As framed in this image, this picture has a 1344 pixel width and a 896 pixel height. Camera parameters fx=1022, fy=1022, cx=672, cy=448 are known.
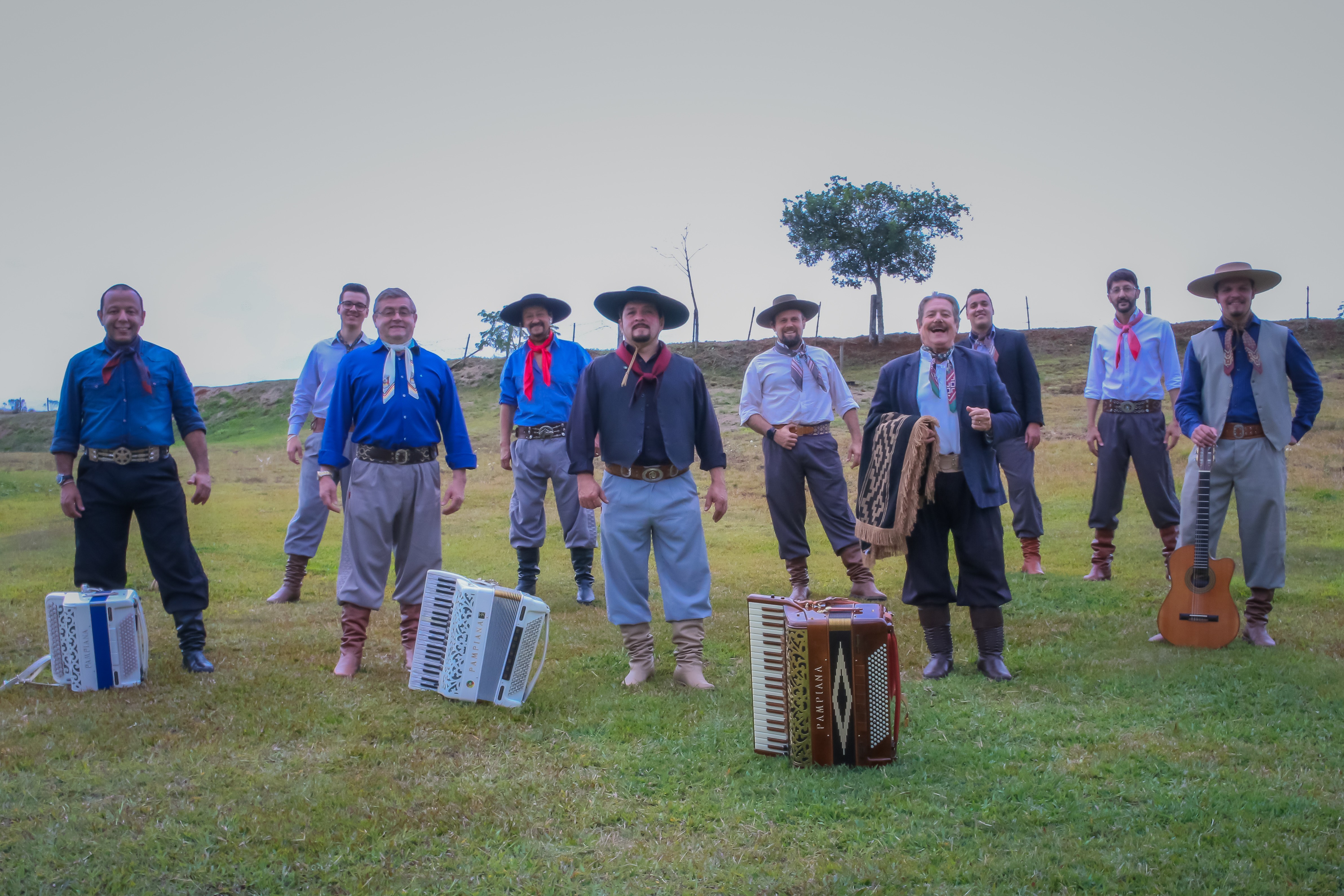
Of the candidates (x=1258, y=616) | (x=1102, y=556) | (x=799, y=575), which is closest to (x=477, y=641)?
(x=799, y=575)

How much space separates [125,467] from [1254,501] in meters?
6.84

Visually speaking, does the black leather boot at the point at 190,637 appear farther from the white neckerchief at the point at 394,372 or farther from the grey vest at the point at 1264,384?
the grey vest at the point at 1264,384

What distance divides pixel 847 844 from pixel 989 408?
10.5ft

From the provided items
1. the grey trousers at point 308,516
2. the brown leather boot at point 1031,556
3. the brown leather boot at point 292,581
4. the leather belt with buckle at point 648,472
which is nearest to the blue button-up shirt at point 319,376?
the grey trousers at point 308,516

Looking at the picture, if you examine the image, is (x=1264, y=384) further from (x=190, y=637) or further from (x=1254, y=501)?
(x=190, y=637)

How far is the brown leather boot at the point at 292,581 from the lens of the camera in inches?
342

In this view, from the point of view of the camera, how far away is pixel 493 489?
17594 mm

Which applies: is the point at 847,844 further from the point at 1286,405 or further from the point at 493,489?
the point at 493,489

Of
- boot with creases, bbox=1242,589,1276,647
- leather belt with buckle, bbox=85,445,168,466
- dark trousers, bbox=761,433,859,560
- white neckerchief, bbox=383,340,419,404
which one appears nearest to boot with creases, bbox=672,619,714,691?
white neckerchief, bbox=383,340,419,404

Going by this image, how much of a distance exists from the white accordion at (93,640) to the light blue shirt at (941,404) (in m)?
4.59

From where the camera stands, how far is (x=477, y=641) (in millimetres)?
5336

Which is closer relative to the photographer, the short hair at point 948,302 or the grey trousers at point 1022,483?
the short hair at point 948,302

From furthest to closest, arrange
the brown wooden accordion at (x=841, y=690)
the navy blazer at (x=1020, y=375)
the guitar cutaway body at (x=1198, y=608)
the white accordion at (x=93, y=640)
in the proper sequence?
1. the navy blazer at (x=1020, y=375)
2. the guitar cutaway body at (x=1198, y=608)
3. the white accordion at (x=93, y=640)
4. the brown wooden accordion at (x=841, y=690)

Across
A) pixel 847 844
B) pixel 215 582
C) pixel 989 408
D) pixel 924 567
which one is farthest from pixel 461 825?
pixel 215 582
